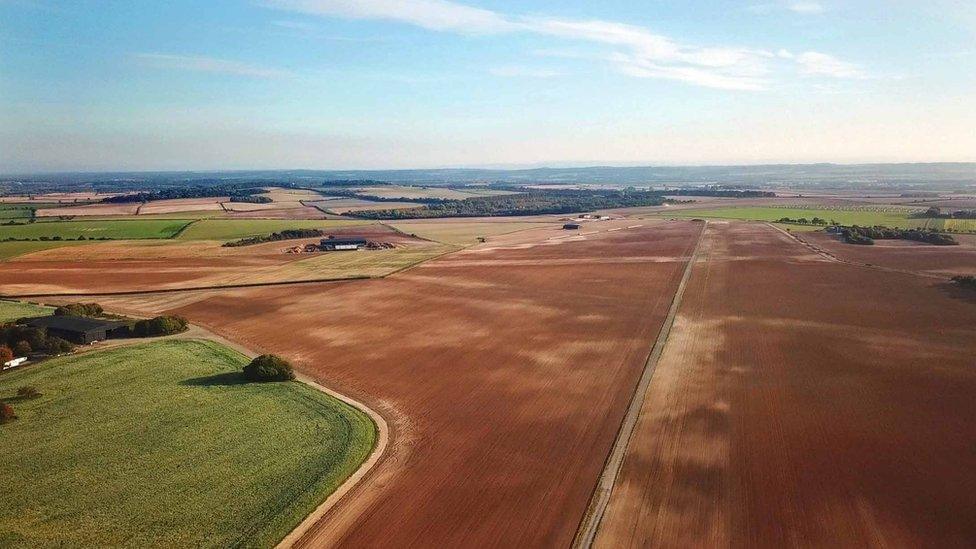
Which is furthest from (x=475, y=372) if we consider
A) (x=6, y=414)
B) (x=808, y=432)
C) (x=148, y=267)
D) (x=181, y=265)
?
(x=148, y=267)

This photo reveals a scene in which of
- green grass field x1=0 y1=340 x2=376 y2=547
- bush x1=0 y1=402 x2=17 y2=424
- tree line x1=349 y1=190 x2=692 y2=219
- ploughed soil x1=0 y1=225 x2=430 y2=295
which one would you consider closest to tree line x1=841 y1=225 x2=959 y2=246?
ploughed soil x1=0 y1=225 x2=430 y2=295

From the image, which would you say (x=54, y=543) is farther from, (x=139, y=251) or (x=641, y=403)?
(x=139, y=251)

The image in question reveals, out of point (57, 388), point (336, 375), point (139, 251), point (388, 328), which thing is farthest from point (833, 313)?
point (139, 251)

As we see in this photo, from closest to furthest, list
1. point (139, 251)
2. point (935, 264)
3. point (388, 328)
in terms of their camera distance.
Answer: point (388, 328) → point (935, 264) → point (139, 251)

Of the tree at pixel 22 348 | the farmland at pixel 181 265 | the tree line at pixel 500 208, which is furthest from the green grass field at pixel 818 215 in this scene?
the tree at pixel 22 348

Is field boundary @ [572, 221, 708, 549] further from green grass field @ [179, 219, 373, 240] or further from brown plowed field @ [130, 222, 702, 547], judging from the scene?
green grass field @ [179, 219, 373, 240]
